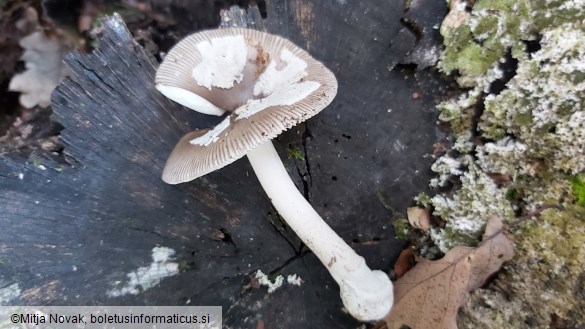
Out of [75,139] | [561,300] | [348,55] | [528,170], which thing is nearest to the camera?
[561,300]

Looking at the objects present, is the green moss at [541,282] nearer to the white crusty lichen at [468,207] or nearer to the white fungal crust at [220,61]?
the white crusty lichen at [468,207]

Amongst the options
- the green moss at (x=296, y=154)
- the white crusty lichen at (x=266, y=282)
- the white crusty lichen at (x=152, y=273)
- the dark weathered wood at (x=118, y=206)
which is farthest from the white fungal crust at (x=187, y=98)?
the white crusty lichen at (x=266, y=282)

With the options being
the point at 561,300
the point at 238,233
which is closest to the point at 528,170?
the point at 561,300

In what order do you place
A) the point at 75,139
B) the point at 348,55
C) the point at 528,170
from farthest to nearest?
the point at 348,55 → the point at 75,139 → the point at 528,170

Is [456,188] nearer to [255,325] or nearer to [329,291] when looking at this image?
[329,291]

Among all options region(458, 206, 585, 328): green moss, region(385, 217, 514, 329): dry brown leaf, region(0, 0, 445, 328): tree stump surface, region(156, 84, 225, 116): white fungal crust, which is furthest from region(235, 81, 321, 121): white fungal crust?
region(458, 206, 585, 328): green moss

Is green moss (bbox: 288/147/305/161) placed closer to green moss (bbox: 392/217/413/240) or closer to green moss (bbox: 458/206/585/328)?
green moss (bbox: 392/217/413/240)

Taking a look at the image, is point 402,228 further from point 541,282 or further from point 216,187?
point 216,187
